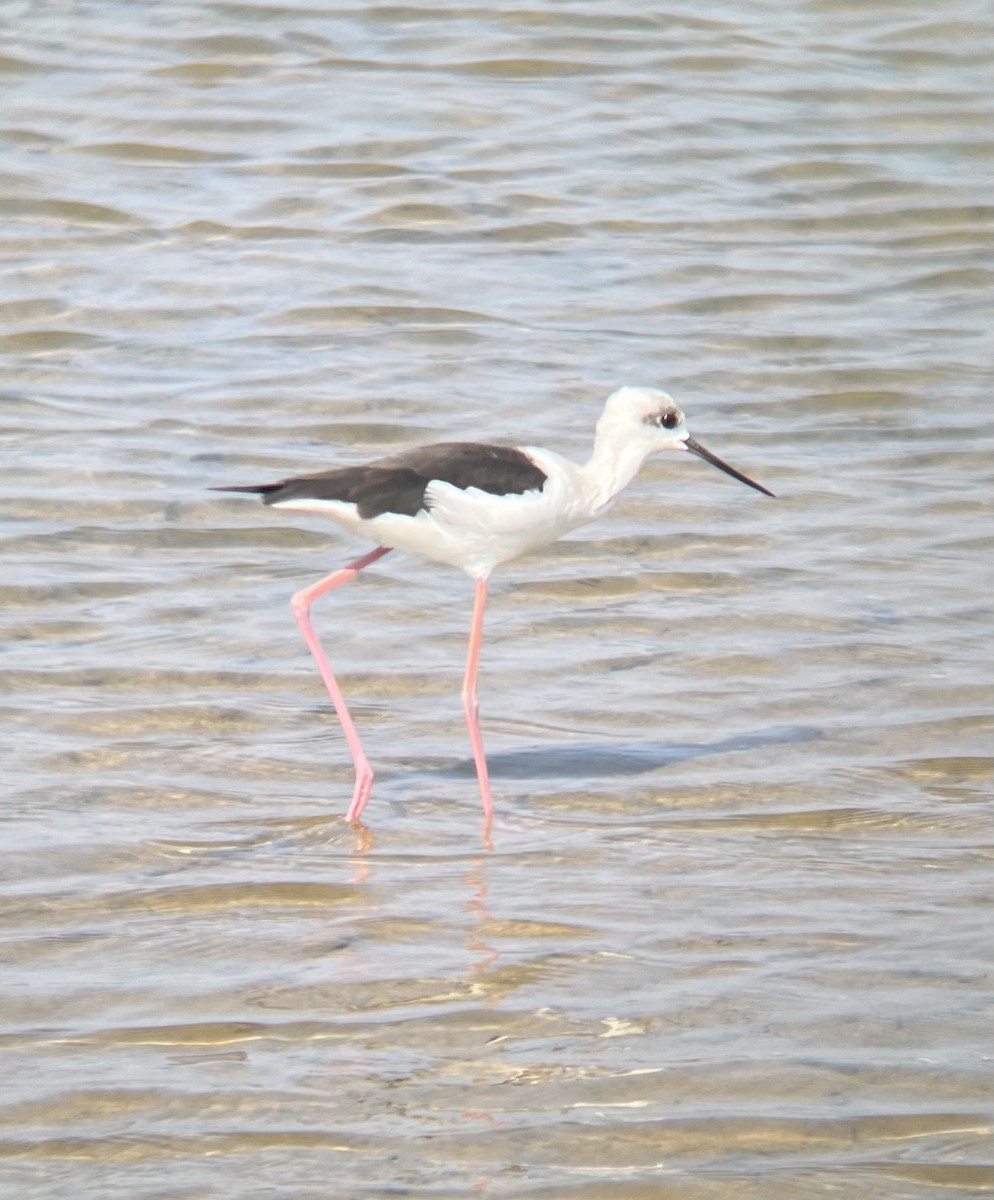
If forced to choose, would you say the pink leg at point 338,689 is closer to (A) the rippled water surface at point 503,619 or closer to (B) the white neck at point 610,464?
(A) the rippled water surface at point 503,619

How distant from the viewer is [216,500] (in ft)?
26.5

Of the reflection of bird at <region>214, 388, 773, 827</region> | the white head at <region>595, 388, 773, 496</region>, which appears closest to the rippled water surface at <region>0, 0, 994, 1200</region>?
the reflection of bird at <region>214, 388, 773, 827</region>

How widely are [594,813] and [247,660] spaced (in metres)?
1.48

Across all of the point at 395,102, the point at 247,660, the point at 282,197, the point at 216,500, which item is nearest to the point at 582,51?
the point at 395,102

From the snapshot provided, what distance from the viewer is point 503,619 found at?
716 centimetres

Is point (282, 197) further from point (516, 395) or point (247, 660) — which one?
point (247, 660)

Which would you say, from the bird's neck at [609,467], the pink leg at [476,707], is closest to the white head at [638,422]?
the bird's neck at [609,467]

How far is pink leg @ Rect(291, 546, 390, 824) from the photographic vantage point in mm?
5531

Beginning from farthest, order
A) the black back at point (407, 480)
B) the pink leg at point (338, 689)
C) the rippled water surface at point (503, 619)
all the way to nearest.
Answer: the black back at point (407, 480) < the pink leg at point (338, 689) < the rippled water surface at point (503, 619)

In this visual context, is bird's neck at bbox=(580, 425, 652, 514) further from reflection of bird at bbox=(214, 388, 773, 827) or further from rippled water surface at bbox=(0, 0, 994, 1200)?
rippled water surface at bbox=(0, 0, 994, 1200)

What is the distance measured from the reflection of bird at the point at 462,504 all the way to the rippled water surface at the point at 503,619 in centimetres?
23

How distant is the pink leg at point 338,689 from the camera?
18.1ft

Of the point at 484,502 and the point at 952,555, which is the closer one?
the point at 484,502

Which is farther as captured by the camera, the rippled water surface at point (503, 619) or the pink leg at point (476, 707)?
the pink leg at point (476, 707)
